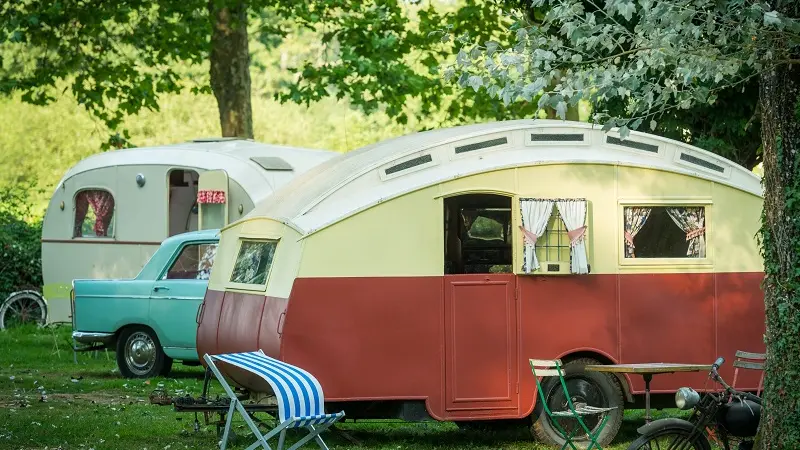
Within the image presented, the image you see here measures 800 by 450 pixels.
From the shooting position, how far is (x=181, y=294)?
1573cm

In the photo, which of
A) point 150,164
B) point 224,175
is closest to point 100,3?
point 150,164

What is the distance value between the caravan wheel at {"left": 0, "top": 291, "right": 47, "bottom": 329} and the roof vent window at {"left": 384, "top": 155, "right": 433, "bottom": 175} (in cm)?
1333

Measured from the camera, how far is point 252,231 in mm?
11594

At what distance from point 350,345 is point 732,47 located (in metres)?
Result: 3.89

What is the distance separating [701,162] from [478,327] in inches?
97.1

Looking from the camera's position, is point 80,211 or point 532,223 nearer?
point 532,223

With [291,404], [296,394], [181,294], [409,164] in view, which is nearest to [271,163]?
[181,294]

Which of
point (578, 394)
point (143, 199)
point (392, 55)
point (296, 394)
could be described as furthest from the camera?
point (392, 55)

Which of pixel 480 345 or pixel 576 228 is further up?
pixel 576 228

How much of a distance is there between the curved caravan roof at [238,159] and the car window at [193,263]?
1433mm

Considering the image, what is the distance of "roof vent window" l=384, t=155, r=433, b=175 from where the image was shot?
1098 cm

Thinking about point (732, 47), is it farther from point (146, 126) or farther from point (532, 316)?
point (146, 126)

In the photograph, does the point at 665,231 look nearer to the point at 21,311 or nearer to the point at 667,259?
the point at 667,259

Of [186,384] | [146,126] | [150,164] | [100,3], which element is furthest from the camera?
[146,126]
